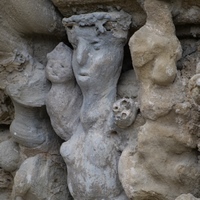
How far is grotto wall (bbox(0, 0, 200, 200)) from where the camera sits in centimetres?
129

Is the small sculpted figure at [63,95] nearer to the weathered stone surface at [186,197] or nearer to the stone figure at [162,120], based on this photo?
the stone figure at [162,120]

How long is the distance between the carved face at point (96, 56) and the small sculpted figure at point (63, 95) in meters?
0.08

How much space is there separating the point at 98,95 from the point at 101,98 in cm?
1

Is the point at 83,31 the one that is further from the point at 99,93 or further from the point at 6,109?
the point at 6,109

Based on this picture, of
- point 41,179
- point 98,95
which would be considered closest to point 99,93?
point 98,95

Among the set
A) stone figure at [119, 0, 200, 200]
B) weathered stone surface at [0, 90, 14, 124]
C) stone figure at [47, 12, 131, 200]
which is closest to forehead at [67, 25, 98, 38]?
stone figure at [47, 12, 131, 200]

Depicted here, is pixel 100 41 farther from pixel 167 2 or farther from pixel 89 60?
pixel 167 2

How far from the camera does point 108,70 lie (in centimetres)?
144

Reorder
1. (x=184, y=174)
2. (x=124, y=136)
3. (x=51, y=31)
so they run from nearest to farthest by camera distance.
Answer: (x=184, y=174), (x=124, y=136), (x=51, y=31)

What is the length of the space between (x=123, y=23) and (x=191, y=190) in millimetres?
448

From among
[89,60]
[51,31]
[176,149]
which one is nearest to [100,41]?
[89,60]

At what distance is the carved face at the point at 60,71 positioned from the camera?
59.9 inches

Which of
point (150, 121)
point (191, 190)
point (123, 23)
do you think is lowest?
point (191, 190)

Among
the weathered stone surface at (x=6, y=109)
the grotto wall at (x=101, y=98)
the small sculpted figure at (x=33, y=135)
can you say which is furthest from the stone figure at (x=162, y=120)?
the weathered stone surface at (x=6, y=109)
